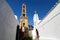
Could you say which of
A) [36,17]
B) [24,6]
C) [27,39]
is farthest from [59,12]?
[24,6]

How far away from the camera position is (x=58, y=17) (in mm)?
5688

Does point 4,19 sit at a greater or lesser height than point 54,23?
lesser

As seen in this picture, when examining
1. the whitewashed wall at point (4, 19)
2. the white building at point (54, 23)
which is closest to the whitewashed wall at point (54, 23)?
the white building at point (54, 23)

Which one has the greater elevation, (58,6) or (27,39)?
(58,6)

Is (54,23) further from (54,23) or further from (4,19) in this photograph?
(4,19)

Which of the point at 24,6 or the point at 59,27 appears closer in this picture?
the point at 59,27

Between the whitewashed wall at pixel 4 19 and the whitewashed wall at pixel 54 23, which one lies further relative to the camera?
the whitewashed wall at pixel 54 23

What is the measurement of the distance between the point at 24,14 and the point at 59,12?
97.2ft

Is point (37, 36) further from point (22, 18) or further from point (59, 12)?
point (22, 18)

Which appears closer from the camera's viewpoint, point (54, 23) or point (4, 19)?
point (4, 19)

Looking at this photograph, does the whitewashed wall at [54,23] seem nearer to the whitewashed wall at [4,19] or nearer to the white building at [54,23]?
the white building at [54,23]

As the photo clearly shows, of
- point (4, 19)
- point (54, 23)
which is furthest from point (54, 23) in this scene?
point (4, 19)

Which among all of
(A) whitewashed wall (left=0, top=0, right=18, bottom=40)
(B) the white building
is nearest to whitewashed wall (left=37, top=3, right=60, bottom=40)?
(B) the white building

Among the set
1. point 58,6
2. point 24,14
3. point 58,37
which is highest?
point 24,14
